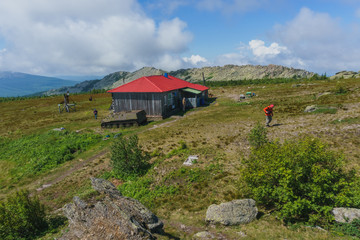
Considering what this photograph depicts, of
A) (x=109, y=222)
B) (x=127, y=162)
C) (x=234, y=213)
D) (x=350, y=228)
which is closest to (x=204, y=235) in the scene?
(x=234, y=213)

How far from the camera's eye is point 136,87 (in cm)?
3216

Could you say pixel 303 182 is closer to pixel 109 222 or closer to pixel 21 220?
pixel 109 222

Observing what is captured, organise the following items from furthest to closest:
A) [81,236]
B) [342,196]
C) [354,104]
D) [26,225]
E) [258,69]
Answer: [258,69]
[354,104]
[26,225]
[342,196]
[81,236]

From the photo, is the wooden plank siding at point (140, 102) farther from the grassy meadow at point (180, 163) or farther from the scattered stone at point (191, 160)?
the scattered stone at point (191, 160)

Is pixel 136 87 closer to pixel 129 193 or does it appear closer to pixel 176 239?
pixel 129 193

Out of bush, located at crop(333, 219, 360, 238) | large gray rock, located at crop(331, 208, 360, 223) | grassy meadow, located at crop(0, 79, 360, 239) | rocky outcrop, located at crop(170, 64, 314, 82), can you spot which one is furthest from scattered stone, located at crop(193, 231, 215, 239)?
rocky outcrop, located at crop(170, 64, 314, 82)

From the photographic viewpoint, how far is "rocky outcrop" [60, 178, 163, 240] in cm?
510

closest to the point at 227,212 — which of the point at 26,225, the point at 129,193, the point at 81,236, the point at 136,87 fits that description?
the point at 81,236

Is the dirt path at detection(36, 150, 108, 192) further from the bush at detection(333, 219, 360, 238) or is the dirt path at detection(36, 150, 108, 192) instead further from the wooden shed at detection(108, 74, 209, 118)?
the bush at detection(333, 219, 360, 238)

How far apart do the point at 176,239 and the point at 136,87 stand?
28052 millimetres

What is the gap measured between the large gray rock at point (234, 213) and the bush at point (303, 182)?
509mm

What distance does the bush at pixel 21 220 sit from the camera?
8.66m

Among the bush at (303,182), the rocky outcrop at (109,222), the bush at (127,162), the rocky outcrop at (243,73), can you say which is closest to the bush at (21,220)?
the rocky outcrop at (109,222)

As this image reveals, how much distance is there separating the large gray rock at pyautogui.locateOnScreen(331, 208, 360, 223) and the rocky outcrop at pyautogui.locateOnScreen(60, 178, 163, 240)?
6197 mm
